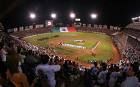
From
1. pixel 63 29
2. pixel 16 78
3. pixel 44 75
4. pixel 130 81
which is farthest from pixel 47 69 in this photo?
pixel 63 29

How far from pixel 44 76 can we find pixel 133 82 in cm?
239

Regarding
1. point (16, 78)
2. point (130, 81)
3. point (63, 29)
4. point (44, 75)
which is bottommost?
point (130, 81)

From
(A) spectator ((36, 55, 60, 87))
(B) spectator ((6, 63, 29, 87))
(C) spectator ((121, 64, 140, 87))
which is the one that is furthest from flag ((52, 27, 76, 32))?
(B) spectator ((6, 63, 29, 87))


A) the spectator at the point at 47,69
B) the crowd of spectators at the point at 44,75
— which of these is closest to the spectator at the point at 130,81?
the crowd of spectators at the point at 44,75

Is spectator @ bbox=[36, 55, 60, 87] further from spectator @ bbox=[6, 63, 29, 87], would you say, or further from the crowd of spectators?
spectator @ bbox=[6, 63, 29, 87]

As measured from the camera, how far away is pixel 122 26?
67438 mm

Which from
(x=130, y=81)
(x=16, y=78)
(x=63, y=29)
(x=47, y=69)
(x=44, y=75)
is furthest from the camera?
(x=63, y=29)

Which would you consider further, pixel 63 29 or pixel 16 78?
pixel 63 29

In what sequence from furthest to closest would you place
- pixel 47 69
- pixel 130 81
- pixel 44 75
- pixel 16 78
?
pixel 47 69 → pixel 44 75 → pixel 130 81 → pixel 16 78

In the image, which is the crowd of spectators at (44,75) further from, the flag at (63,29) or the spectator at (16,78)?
the flag at (63,29)

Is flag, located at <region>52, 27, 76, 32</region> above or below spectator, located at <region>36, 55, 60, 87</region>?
above

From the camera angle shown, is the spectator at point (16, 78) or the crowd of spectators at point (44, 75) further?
the crowd of spectators at point (44, 75)

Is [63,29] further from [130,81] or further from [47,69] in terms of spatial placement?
[130,81]

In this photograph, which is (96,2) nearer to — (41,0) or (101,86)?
(41,0)
